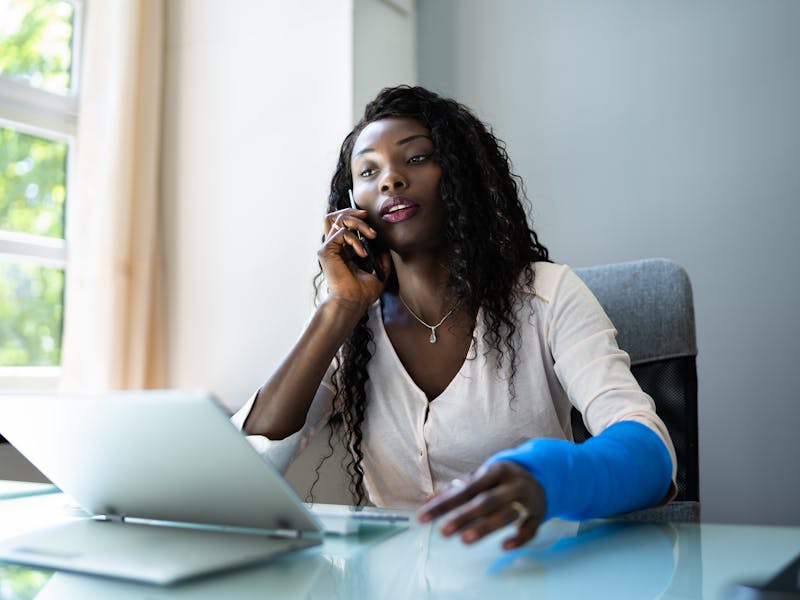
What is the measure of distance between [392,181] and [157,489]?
2.64ft

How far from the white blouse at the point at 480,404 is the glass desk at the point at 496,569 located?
20.1 inches

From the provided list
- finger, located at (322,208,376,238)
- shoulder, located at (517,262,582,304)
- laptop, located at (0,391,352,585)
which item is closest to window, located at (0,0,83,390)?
finger, located at (322,208,376,238)

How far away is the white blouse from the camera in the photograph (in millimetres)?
1278

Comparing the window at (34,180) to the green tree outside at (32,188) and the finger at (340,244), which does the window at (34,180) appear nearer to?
the green tree outside at (32,188)

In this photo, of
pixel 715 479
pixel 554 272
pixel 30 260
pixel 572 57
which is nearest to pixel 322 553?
pixel 554 272

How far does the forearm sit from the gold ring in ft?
2.47

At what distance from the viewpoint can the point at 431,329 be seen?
1.45 m

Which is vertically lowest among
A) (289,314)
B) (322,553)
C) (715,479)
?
(715,479)

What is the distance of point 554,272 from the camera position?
1.37 metres

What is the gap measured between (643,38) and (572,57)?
0.21 meters

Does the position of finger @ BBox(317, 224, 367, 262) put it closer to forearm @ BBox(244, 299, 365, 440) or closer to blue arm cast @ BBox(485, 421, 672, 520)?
forearm @ BBox(244, 299, 365, 440)

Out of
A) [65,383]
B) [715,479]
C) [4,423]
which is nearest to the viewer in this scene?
[4,423]

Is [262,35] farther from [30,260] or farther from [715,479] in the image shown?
[715,479]

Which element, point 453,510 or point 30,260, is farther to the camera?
point 30,260
